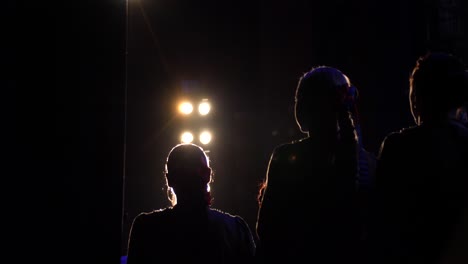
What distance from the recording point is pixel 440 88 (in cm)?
191

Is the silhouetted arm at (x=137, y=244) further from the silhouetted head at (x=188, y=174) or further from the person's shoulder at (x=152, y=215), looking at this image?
the silhouetted head at (x=188, y=174)

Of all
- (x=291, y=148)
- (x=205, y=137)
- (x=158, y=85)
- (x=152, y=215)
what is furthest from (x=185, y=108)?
(x=291, y=148)

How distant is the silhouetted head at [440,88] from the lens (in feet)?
6.23

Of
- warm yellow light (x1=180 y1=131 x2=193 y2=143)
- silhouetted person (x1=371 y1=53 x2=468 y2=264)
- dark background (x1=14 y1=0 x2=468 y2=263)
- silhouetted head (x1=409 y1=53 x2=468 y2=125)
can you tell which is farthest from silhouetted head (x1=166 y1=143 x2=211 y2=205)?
warm yellow light (x1=180 y1=131 x2=193 y2=143)

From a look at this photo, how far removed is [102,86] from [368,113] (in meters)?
7.89

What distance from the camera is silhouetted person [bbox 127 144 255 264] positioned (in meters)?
2.75

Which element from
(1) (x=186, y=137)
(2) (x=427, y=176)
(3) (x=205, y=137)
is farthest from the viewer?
(3) (x=205, y=137)

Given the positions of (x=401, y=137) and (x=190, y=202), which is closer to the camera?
(x=401, y=137)

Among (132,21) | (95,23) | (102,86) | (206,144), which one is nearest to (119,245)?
(102,86)

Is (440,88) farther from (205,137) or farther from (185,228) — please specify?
(205,137)

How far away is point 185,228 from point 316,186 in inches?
36.1

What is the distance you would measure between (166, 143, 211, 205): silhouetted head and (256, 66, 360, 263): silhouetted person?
2.07 feet

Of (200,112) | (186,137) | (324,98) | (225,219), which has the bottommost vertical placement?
(225,219)

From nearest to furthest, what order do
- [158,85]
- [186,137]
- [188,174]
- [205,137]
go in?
[188,174], [186,137], [205,137], [158,85]
